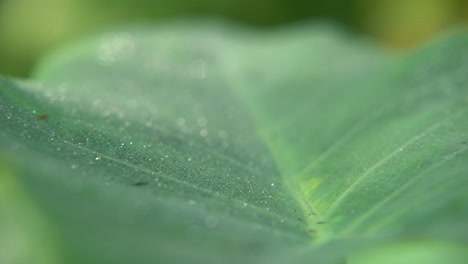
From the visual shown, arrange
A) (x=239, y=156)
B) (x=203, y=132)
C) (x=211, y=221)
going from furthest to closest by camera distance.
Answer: (x=203, y=132) < (x=239, y=156) < (x=211, y=221)

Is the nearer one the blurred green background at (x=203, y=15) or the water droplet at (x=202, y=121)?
the water droplet at (x=202, y=121)

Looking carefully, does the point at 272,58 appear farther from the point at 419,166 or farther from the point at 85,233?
the point at 85,233

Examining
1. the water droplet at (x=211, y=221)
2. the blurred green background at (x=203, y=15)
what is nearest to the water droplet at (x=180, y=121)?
the water droplet at (x=211, y=221)

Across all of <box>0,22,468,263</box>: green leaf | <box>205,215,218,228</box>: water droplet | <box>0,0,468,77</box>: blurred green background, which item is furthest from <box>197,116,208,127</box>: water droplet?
<box>0,0,468,77</box>: blurred green background

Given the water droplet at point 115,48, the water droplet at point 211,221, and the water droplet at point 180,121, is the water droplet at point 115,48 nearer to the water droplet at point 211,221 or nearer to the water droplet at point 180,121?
the water droplet at point 180,121

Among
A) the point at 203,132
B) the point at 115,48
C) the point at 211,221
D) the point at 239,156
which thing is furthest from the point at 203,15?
the point at 211,221

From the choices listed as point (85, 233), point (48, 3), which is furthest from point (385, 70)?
point (48, 3)

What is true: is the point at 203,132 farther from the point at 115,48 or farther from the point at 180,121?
the point at 115,48
